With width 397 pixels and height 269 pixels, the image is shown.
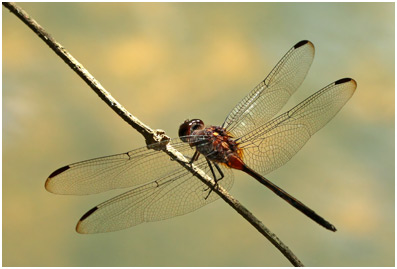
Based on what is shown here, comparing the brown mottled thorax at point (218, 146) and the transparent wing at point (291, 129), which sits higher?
the brown mottled thorax at point (218, 146)

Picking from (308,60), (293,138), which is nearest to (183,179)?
(293,138)

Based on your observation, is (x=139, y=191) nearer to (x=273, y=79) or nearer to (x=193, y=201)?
(x=193, y=201)

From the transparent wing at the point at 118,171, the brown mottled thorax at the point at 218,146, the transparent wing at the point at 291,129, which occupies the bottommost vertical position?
the transparent wing at the point at 291,129

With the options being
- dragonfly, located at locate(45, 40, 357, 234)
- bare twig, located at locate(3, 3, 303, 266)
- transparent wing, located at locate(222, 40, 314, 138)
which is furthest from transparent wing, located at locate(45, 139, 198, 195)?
transparent wing, located at locate(222, 40, 314, 138)

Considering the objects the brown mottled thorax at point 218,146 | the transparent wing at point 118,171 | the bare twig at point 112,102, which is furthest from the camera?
the brown mottled thorax at point 218,146

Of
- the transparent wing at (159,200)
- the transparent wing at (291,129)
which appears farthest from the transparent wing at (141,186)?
the transparent wing at (291,129)

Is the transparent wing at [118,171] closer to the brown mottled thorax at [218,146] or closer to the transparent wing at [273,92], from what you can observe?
the brown mottled thorax at [218,146]
